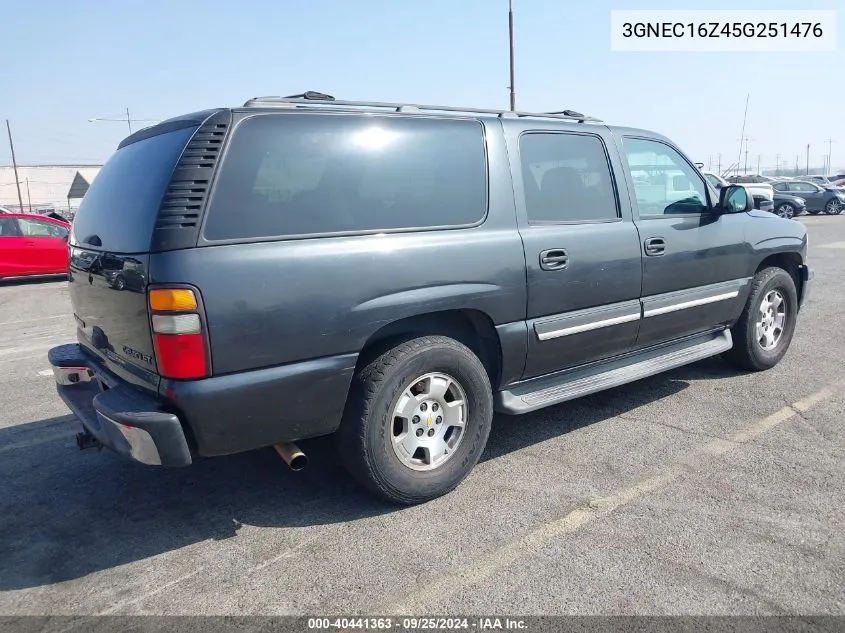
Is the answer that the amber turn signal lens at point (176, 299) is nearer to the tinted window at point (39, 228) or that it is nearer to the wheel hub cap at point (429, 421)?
the wheel hub cap at point (429, 421)

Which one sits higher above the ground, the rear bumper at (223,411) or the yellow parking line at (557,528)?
the rear bumper at (223,411)

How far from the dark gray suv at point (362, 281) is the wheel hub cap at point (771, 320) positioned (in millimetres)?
1338

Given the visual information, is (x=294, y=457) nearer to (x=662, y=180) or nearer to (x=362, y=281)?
(x=362, y=281)

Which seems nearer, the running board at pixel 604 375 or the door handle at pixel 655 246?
the running board at pixel 604 375

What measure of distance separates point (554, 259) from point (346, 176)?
129 centimetres

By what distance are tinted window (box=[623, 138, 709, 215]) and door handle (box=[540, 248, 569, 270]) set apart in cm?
88

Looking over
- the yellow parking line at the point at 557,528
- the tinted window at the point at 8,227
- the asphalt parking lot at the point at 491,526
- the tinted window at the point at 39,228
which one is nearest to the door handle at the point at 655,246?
the asphalt parking lot at the point at 491,526

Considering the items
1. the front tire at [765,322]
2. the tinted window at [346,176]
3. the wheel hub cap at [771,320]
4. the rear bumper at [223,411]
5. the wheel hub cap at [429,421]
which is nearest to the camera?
the rear bumper at [223,411]

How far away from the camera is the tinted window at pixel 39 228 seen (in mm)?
12763

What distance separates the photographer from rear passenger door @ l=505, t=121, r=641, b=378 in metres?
3.66

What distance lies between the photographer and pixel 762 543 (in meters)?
2.85

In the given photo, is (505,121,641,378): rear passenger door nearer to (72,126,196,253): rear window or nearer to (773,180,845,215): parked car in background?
(72,126,196,253): rear window

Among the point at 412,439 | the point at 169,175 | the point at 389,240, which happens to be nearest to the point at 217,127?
the point at 169,175

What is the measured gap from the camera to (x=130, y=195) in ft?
9.95
